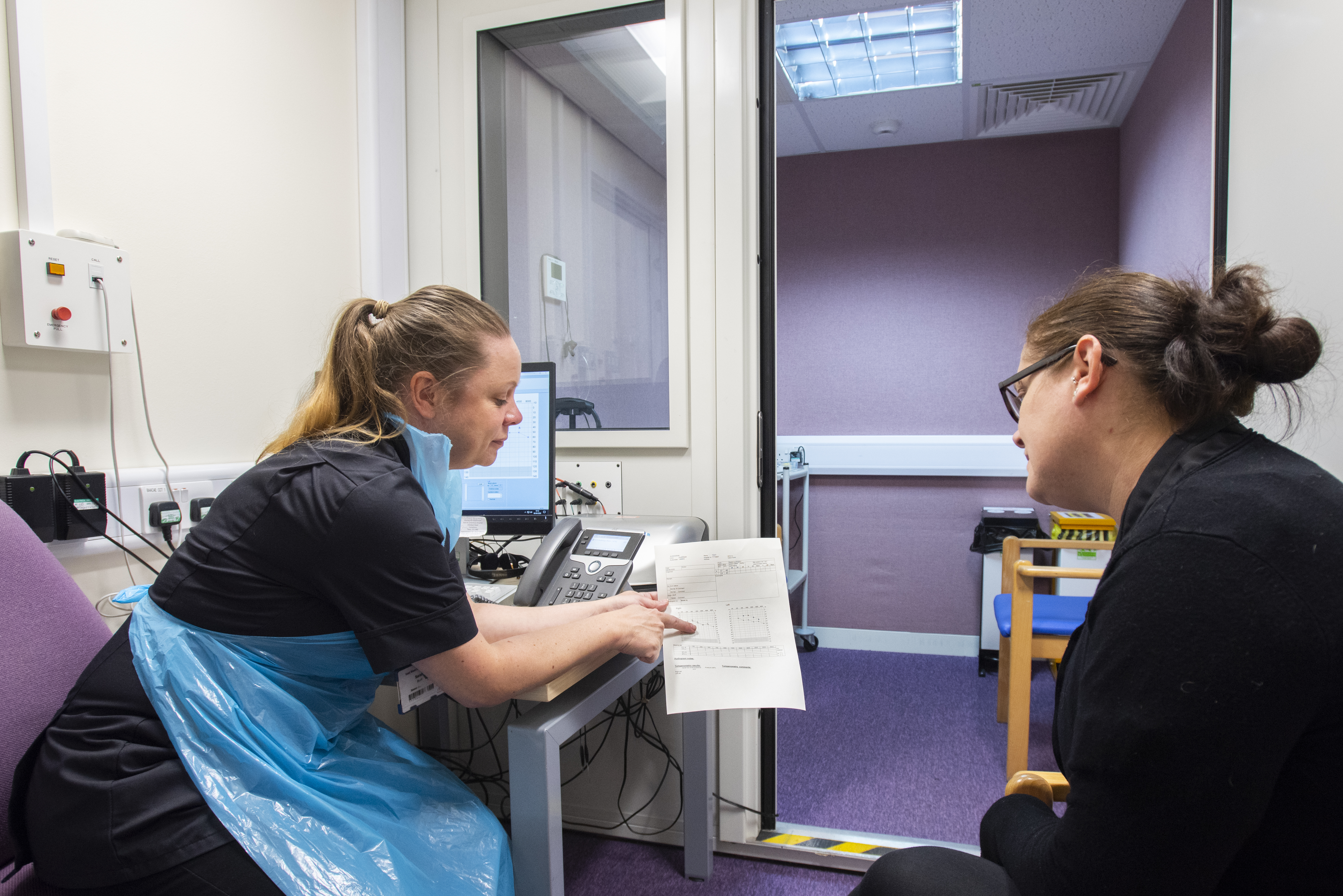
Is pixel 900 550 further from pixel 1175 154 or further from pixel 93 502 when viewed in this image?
pixel 93 502

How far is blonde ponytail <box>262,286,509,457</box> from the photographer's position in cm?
108

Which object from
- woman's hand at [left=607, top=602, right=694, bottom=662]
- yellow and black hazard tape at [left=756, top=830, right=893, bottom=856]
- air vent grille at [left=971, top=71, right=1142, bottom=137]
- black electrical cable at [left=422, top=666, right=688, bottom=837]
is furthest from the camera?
air vent grille at [left=971, top=71, right=1142, bottom=137]

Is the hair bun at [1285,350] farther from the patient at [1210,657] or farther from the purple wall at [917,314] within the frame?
the purple wall at [917,314]

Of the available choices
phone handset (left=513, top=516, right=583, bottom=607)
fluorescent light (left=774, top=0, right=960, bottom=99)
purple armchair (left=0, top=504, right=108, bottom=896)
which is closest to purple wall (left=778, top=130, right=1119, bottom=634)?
fluorescent light (left=774, top=0, right=960, bottom=99)

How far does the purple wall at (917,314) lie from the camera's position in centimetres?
354

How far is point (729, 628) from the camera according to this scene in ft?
4.23

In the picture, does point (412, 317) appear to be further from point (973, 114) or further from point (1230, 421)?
point (973, 114)

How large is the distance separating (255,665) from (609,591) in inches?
23.1

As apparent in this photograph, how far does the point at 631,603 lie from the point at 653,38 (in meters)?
1.45

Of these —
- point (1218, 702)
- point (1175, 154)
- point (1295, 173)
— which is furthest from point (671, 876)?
point (1175, 154)

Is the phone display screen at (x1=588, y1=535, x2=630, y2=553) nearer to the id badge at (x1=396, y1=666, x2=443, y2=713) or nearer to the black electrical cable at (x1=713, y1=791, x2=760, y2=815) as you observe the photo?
the id badge at (x1=396, y1=666, x2=443, y2=713)

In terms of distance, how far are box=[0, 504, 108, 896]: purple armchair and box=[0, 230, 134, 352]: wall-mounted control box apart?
34cm

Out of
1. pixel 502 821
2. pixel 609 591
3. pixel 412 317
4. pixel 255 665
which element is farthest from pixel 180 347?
pixel 502 821

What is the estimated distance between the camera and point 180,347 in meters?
1.50
